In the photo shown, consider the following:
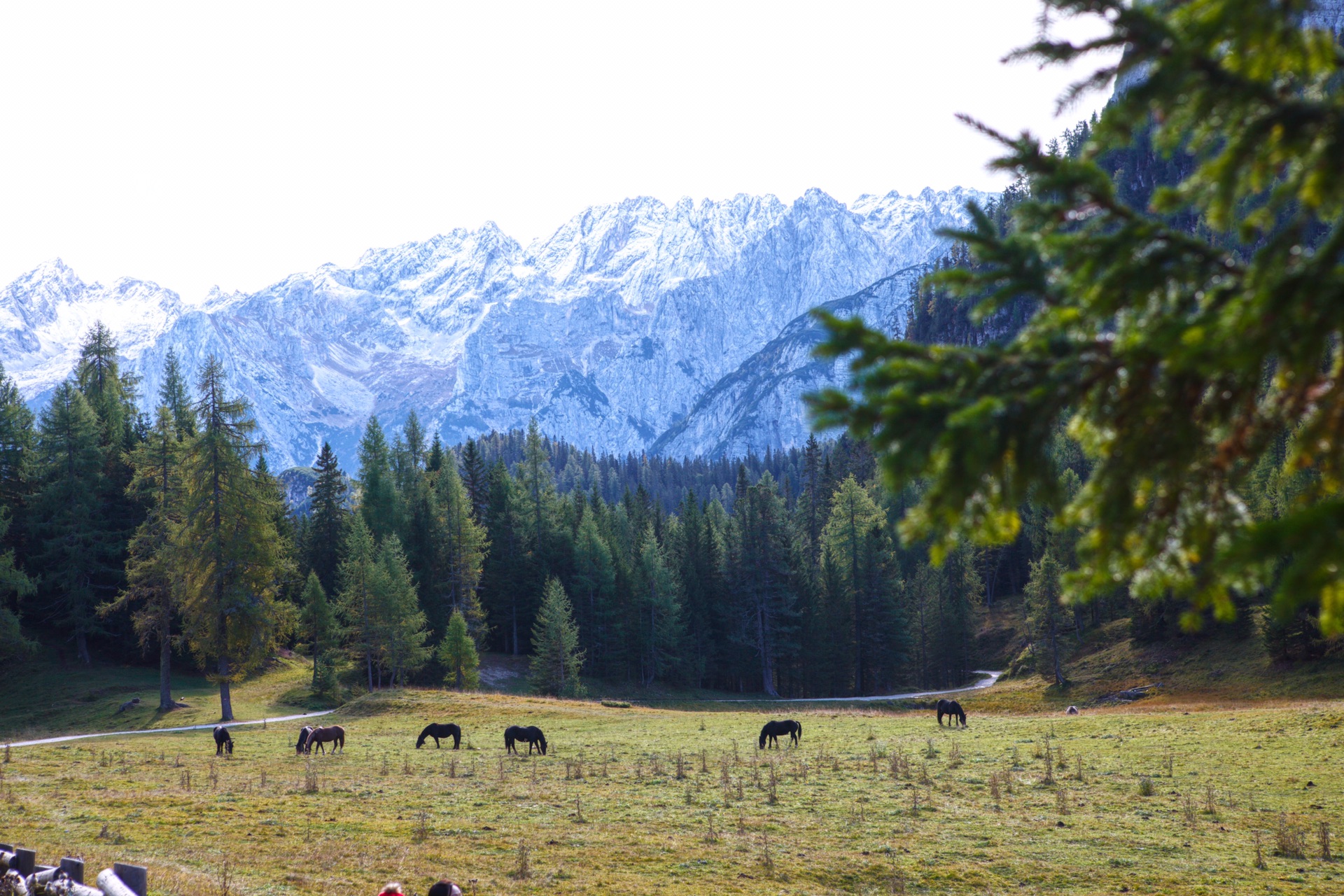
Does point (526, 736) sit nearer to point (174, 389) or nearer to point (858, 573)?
point (858, 573)

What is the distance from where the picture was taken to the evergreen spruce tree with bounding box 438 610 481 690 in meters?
57.1

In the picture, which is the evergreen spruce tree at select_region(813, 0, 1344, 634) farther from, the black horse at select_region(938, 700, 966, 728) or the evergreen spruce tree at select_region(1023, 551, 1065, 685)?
the evergreen spruce tree at select_region(1023, 551, 1065, 685)

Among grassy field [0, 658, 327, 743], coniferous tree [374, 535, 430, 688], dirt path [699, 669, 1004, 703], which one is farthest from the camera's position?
dirt path [699, 669, 1004, 703]

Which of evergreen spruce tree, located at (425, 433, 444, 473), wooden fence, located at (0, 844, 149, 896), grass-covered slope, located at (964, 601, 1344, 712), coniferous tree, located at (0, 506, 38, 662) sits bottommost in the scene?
grass-covered slope, located at (964, 601, 1344, 712)

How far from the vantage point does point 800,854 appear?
16031 mm

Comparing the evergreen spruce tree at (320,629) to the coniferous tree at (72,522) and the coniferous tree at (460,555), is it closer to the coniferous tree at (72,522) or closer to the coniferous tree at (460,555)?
the coniferous tree at (460,555)

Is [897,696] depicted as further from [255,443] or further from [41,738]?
[41,738]

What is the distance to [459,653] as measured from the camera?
57.3 meters

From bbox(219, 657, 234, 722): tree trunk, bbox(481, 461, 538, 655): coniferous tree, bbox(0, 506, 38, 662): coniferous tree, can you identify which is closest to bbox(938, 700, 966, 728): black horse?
bbox(219, 657, 234, 722): tree trunk

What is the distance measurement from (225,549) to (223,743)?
704 inches

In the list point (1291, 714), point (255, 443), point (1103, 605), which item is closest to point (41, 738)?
point (255, 443)

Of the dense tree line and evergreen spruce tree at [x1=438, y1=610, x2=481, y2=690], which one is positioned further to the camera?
evergreen spruce tree at [x1=438, y1=610, x2=481, y2=690]

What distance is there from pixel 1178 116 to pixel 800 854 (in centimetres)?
1541

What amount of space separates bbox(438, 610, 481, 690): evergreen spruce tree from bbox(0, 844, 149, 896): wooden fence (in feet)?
151
